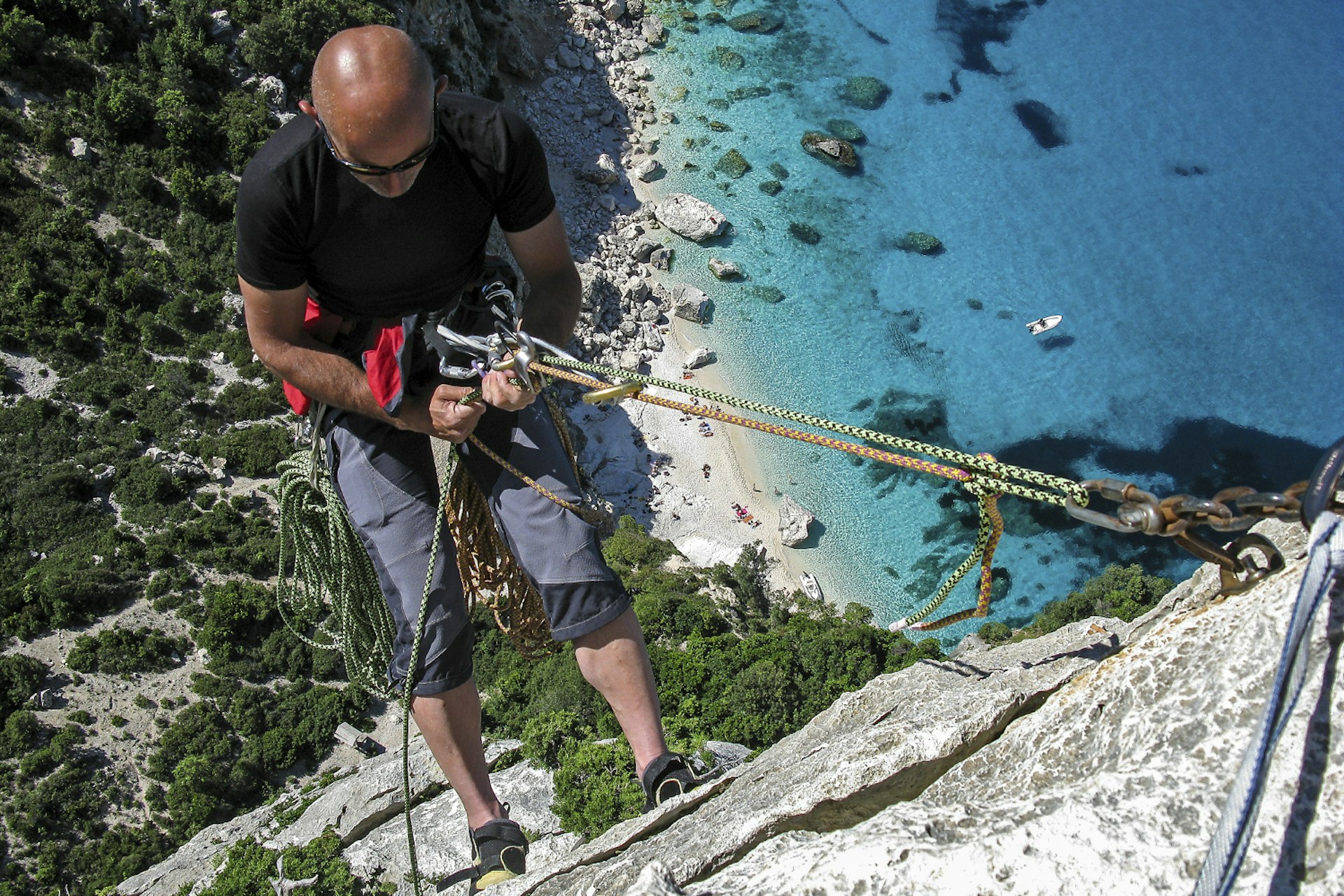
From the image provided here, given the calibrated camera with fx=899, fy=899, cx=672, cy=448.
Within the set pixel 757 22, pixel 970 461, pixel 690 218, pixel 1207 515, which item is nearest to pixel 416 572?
pixel 970 461

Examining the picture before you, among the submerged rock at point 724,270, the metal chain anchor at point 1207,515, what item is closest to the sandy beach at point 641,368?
the submerged rock at point 724,270

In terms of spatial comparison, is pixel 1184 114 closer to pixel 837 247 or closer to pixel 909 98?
pixel 909 98

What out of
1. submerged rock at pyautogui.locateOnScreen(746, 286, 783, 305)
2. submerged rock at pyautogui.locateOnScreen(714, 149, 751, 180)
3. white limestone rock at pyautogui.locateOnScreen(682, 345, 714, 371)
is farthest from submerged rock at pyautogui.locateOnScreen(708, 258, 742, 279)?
submerged rock at pyautogui.locateOnScreen(714, 149, 751, 180)

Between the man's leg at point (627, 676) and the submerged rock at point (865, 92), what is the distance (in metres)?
28.7

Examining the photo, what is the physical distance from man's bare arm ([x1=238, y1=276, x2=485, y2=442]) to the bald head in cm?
94

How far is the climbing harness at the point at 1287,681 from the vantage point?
2012 mm

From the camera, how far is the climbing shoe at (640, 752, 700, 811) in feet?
13.5

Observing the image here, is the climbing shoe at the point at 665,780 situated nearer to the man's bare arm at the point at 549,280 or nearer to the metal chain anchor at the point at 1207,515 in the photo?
the man's bare arm at the point at 549,280

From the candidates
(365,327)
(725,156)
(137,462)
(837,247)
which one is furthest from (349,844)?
(725,156)

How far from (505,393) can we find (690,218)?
23.2 meters

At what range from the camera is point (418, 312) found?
413cm

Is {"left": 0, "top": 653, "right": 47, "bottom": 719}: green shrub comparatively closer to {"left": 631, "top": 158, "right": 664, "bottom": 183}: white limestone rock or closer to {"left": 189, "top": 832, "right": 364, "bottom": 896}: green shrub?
{"left": 189, "top": 832, "right": 364, "bottom": 896}: green shrub

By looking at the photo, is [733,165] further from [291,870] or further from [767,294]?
[291,870]

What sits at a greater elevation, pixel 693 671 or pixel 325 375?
pixel 325 375
